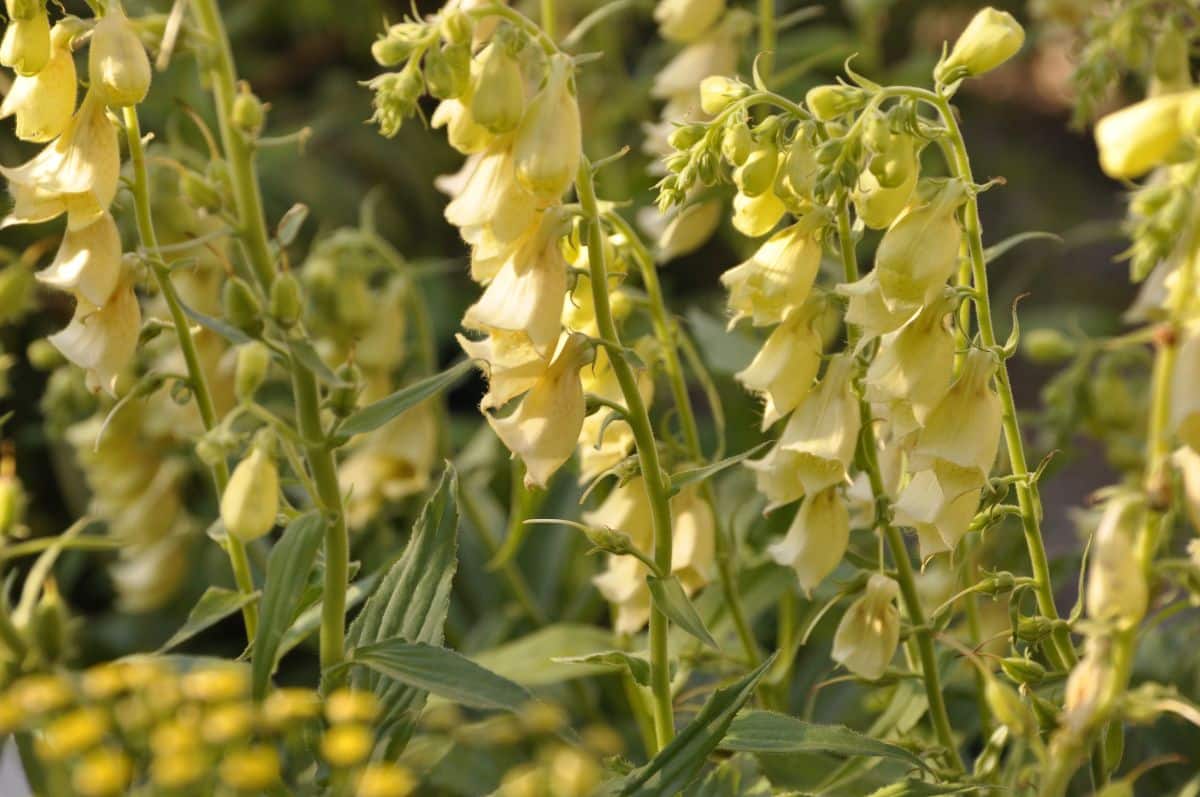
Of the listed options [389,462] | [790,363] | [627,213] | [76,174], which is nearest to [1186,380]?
[790,363]

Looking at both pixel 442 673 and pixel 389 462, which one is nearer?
pixel 442 673

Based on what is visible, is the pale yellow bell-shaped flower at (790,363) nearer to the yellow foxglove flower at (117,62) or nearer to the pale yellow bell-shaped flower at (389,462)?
the yellow foxglove flower at (117,62)

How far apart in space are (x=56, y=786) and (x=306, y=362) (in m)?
0.27

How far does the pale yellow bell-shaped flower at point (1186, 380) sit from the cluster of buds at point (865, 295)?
0.20 meters

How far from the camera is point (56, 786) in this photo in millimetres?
744

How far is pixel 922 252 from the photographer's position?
811 millimetres

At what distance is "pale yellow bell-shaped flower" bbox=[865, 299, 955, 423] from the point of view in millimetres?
837

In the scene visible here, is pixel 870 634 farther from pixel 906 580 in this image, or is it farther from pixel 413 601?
pixel 413 601

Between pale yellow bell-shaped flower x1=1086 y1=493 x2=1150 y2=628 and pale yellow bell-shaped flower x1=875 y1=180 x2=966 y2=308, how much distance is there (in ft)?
0.63

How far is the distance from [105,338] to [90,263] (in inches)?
2.2

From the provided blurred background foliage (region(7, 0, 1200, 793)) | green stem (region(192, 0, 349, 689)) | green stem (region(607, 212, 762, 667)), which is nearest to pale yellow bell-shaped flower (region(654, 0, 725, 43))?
blurred background foliage (region(7, 0, 1200, 793))

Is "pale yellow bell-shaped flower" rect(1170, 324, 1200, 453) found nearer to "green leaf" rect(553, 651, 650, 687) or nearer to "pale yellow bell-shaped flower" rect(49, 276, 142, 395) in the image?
"green leaf" rect(553, 651, 650, 687)

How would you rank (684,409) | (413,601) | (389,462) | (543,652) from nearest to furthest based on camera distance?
(413,601)
(684,409)
(543,652)
(389,462)

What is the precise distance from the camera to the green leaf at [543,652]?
128 centimetres
